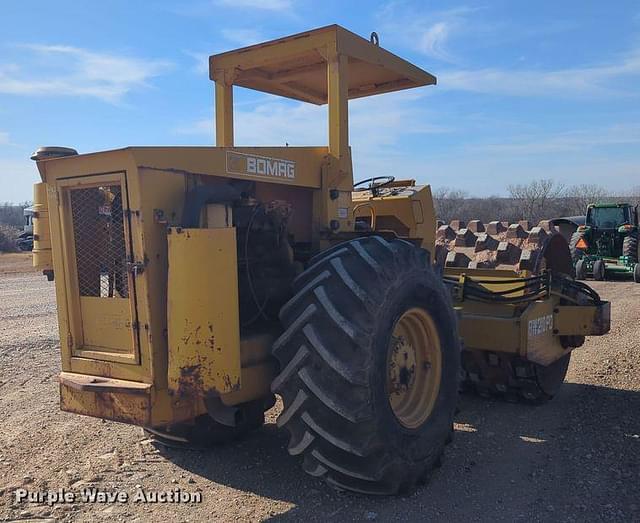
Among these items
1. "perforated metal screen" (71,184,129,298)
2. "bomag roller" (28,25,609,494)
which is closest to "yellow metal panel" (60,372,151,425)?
"bomag roller" (28,25,609,494)

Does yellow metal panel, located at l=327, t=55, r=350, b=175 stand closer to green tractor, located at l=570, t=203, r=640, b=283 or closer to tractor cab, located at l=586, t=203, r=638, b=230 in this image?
green tractor, located at l=570, t=203, r=640, b=283

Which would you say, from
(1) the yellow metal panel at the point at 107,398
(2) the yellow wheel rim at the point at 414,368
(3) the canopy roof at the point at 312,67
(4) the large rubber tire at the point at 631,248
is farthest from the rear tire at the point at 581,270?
(1) the yellow metal panel at the point at 107,398

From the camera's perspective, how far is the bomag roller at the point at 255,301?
10.7 ft

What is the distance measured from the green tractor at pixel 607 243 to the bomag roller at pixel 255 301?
1360 centimetres

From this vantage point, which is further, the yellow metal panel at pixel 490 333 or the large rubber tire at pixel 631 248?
the large rubber tire at pixel 631 248

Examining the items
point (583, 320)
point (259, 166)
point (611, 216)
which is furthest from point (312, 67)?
point (611, 216)

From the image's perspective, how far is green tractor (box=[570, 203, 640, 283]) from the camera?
16.7m

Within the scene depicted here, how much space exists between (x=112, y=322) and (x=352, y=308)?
1.38 meters

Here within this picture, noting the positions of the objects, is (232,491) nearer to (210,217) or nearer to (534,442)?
(210,217)

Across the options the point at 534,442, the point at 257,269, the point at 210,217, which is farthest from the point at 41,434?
the point at 534,442

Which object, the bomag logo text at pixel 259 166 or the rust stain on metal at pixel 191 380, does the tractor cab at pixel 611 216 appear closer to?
the bomag logo text at pixel 259 166

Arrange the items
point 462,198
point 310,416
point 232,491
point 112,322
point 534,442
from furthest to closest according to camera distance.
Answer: point 462,198 < point 534,442 < point 232,491 < point 112,322 < point 310,416

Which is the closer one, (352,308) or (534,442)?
(352,308)

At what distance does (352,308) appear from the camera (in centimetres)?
337
